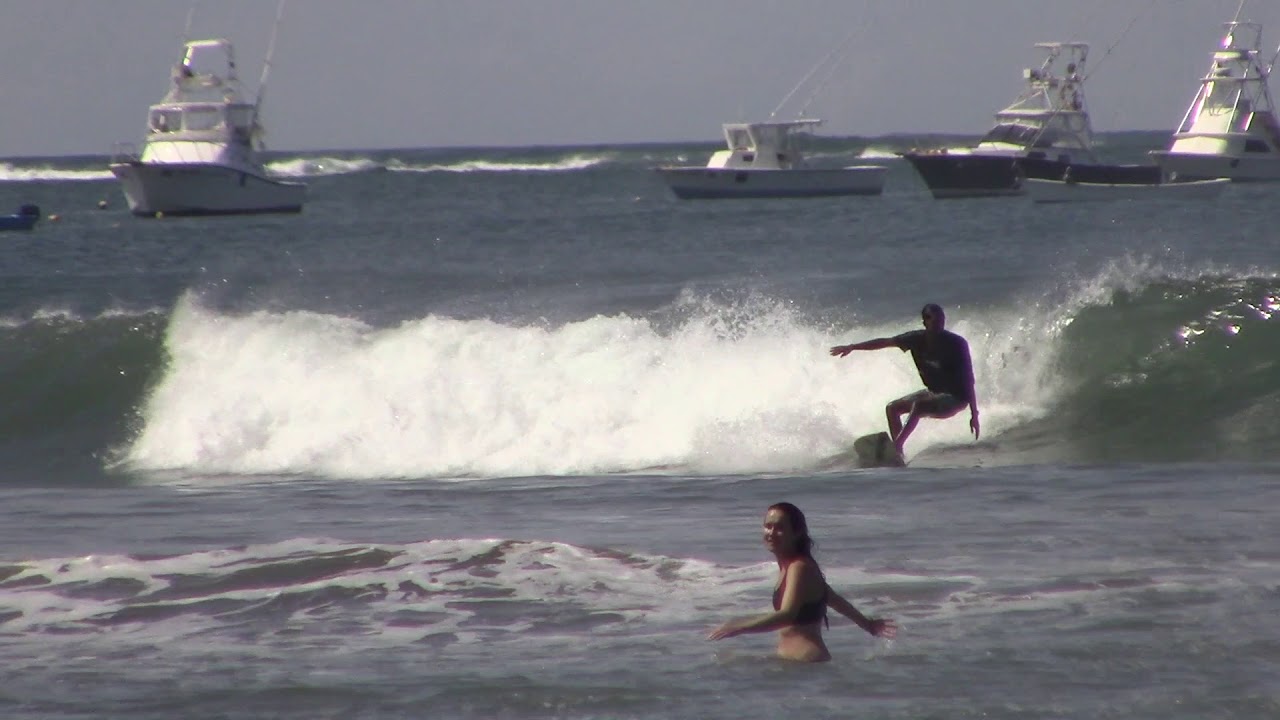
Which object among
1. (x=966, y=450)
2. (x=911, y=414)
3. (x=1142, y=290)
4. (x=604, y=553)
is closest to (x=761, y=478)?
(x=911, y=414)

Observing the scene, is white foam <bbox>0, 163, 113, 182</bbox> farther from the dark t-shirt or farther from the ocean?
the dark t-shirt

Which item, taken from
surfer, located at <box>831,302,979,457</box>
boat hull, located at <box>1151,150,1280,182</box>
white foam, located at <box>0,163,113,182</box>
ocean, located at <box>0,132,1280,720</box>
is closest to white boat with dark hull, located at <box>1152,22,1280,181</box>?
boat hull, located at <box>1151,150,1280,182</box>

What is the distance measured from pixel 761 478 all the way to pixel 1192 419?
16.7 ft

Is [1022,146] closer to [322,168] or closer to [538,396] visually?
[538,396]

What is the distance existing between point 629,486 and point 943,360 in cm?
293

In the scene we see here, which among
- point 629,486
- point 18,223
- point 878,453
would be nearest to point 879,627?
point 878,453

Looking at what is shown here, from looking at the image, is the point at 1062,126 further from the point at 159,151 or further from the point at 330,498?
the point at 330,498

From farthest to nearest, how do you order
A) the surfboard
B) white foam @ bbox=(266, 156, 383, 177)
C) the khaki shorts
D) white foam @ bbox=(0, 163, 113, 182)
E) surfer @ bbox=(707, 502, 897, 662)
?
white foam @ bbox=(266, 156, 383, 177) < white foam @ bbox=(0, 163, 113, 182) < the surfboard < the khaki shorts < surfer @ bbox=(707, 502, 897, 662)

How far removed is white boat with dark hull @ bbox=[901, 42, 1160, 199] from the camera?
2299 inches

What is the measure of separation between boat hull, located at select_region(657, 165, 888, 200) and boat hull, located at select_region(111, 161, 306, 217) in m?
15.8

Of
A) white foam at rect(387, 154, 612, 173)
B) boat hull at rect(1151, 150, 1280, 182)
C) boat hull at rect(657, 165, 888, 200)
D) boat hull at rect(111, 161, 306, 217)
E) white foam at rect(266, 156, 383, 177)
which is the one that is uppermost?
boat hull at rect(1151, 150, 1280, 182)

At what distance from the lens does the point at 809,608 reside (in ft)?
24.6

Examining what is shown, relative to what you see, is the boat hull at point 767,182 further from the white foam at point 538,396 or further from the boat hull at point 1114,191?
the white foam at point 538,396

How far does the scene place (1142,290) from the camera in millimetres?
20031
